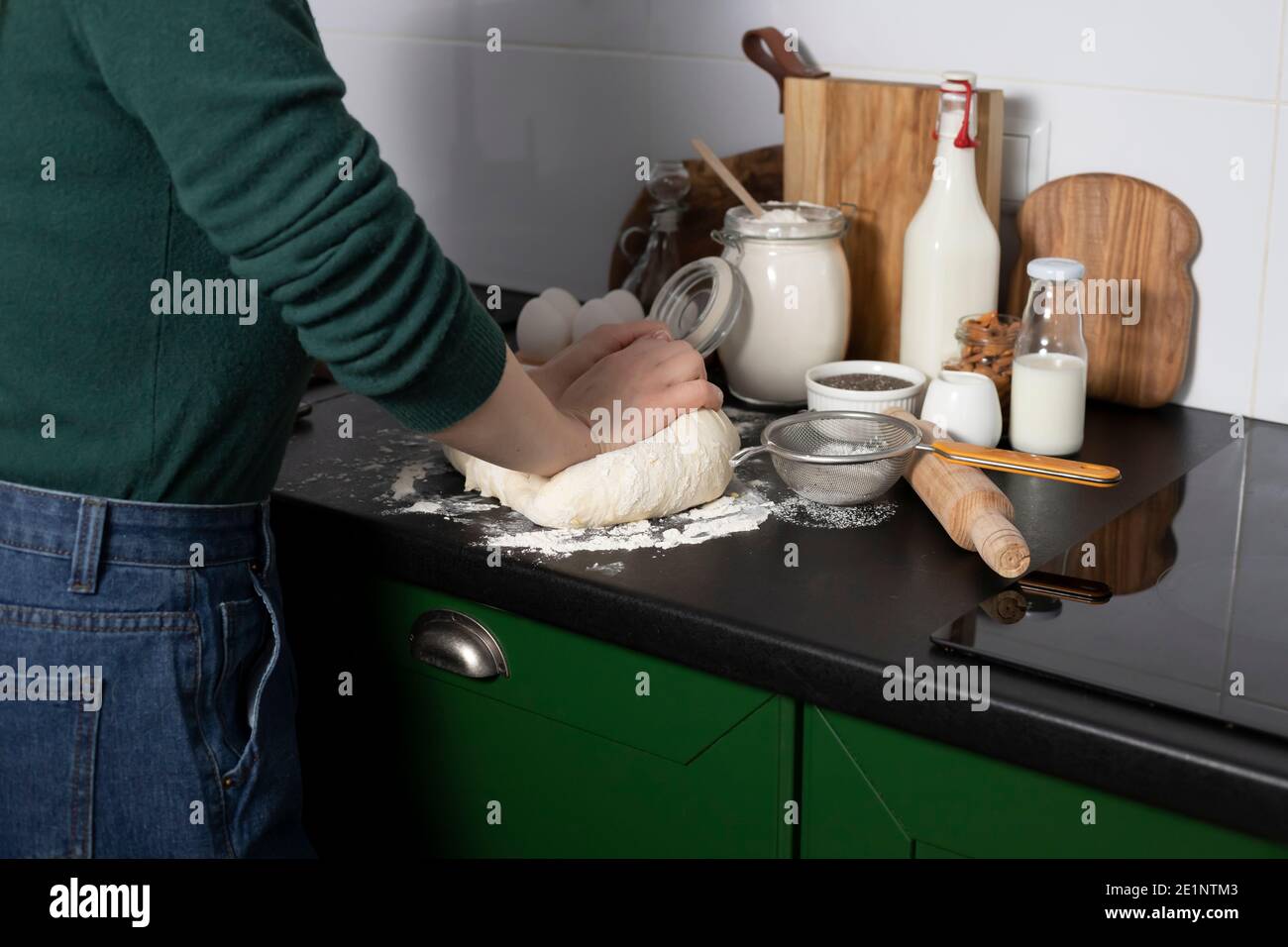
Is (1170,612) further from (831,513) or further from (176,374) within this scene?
(176,374)

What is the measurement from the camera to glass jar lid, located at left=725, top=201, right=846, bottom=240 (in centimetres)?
135

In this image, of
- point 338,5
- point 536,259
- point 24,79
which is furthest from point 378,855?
point 338,5

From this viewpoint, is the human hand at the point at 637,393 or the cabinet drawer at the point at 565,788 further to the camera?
the human hand at the point at 637,393

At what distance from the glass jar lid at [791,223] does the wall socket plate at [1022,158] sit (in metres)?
0.18

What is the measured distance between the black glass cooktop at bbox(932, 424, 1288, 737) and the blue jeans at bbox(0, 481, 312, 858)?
0.50 m

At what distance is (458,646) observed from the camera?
3.64 feet

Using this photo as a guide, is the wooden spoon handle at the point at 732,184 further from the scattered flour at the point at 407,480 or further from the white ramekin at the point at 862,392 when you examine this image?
the scattered flour at the point at 407,480

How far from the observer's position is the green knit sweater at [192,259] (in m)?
0.76

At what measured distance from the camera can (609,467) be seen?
1.09m

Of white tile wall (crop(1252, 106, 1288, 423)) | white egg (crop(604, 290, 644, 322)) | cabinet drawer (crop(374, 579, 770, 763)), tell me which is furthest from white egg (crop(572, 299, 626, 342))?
white tile wall (crop(1252, 106, 1288, 423))

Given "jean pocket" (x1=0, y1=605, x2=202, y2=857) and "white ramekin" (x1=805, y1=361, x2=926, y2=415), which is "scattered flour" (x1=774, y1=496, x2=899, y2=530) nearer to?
"white ramekin" (x1=805, y1=361, x2=926, y2=415)

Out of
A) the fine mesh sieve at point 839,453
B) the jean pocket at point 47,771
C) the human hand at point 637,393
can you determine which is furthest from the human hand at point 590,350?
the jean pocket at point 47,771

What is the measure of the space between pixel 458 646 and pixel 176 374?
33 centimetres
